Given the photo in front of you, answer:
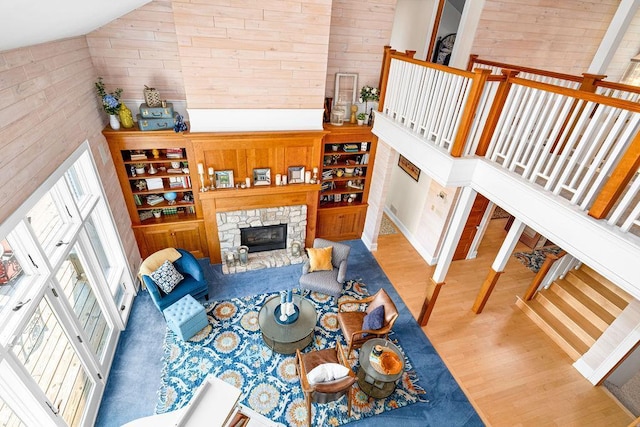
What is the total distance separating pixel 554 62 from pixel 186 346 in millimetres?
8471

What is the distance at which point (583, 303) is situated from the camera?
560cm

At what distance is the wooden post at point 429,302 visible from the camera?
516 cm

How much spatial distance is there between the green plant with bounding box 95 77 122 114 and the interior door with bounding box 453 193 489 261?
6.41m

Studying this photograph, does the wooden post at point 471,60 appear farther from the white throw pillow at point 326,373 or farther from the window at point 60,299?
the window at point 60,299

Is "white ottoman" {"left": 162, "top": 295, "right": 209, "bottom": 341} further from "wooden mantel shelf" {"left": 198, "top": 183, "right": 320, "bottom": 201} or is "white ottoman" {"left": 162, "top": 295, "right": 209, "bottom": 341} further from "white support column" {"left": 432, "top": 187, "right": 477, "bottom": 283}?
"white support column" {"left": 432, "top": 187, "right": 477, "bottom": 283}

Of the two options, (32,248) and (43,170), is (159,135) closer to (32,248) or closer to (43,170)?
(43,170)

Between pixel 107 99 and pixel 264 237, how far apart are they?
11.4ft

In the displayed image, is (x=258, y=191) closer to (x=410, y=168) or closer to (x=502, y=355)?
(x=410, y=168)

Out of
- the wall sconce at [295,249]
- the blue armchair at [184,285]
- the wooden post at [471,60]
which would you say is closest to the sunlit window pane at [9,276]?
the blue armchair at [184,285]

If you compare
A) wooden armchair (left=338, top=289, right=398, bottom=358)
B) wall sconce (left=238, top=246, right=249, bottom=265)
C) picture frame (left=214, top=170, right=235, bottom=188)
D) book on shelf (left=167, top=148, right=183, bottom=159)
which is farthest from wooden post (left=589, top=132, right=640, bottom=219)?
book on shelf (left=167, top=148, right=183, bottom=159)

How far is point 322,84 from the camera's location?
5457mm

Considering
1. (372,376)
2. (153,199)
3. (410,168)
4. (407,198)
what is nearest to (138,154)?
Answer: (153,199)

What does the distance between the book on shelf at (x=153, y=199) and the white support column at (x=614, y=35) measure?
8.65 metres

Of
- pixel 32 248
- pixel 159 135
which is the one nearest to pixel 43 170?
pixel 32 248
